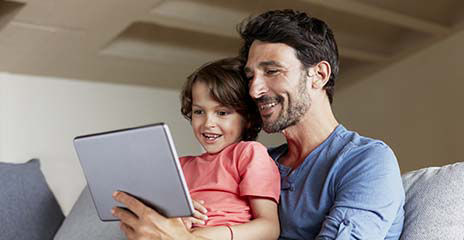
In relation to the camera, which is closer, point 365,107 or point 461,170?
point 461,170

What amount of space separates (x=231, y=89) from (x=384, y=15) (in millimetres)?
2211

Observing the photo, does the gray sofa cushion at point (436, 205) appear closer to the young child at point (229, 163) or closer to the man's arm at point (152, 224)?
the young child at point (229, 163)

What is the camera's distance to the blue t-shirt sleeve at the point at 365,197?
1593 mm

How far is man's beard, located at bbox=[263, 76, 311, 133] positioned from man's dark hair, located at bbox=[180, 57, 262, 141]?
2.8 inches

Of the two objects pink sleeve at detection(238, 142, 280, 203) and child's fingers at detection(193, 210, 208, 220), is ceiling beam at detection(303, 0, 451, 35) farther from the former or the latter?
child's fingers at detection(193, 210, 208, 220)

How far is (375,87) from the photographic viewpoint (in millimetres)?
4668

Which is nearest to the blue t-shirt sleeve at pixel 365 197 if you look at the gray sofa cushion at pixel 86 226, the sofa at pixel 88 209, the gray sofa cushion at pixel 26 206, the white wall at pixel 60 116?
the sofa at pixel 88 209

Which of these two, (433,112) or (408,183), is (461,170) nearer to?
(408,183)

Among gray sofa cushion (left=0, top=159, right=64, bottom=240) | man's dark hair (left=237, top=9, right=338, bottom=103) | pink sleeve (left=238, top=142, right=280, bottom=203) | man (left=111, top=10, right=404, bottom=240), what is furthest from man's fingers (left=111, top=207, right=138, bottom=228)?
Result: gray sofa cushion (left=0, top=159, right=64, bottom=240)

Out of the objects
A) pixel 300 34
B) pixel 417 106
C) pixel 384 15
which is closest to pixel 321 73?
pixel 300 34

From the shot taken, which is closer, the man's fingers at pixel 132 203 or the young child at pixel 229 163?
Result: the man's fingers at pixel 132 203

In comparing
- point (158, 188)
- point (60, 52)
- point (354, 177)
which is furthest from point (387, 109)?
point (158, 188)

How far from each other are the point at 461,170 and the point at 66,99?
2.51 m

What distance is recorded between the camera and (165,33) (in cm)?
398
